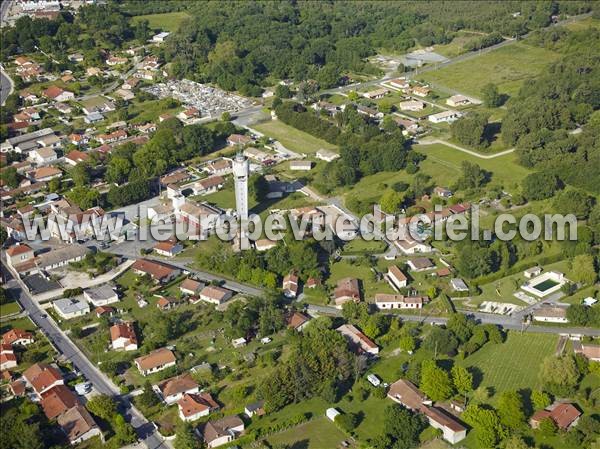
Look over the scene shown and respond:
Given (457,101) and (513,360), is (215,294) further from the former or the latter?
(457,101)

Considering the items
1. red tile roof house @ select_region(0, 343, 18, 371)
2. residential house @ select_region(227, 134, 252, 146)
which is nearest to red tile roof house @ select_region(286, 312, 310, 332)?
red tile roof house @ select_region(0, 343, 18, 371)

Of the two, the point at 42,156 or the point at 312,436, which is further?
the point at 42,156

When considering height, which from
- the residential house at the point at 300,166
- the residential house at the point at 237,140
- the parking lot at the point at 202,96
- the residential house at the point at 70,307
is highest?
the parking lot at the point at 202,96

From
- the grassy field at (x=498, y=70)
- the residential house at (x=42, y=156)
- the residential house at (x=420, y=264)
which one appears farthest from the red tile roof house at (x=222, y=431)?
the grassy field at (x=498, y=70)

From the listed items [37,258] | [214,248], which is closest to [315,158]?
[214,248]

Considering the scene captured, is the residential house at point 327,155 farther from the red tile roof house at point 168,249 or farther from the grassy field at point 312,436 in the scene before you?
the grassy field at point 312,436

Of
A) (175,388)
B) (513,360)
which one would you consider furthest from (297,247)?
(513,360)
